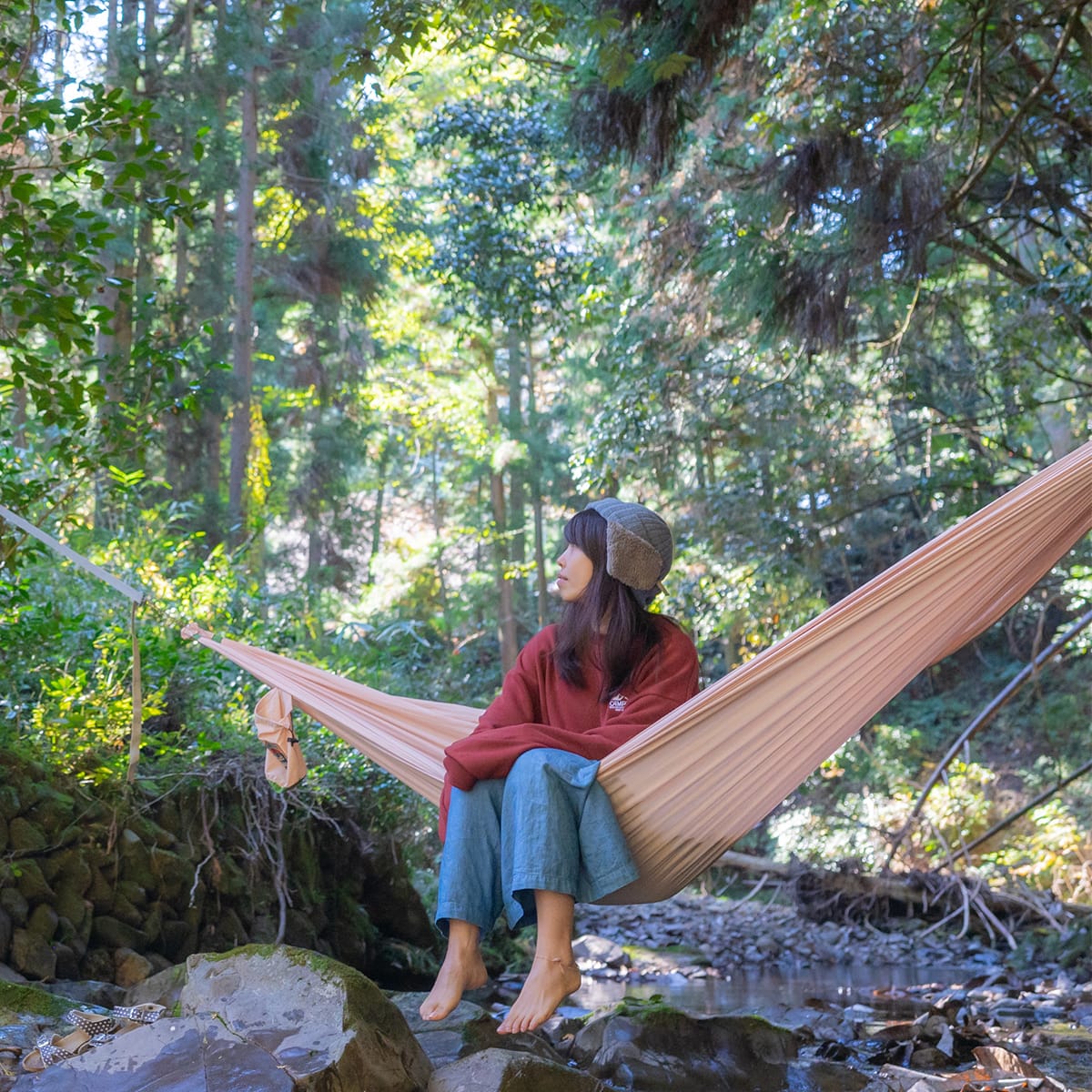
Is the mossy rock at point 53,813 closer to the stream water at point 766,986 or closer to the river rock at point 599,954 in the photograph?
the stream water at point 766,986

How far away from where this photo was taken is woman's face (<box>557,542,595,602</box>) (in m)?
2.14

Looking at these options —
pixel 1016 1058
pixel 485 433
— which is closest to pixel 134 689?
pixel 1016 1058

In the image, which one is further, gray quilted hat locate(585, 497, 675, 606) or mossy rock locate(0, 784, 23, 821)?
mossy rock locate(0, 784, 23, 821)

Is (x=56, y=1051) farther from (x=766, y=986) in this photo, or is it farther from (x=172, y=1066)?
(x=766, y=986)

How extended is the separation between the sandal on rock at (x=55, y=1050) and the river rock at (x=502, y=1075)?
Result: 0.51 metres

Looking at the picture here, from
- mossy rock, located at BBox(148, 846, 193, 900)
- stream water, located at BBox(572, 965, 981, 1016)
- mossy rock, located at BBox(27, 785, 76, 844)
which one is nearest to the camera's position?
mossy rock, located at BBox(27, 785, 76, 844)

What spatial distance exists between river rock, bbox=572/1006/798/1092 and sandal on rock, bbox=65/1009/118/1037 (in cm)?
103

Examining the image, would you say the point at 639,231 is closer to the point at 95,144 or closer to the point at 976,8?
the point at 95,144

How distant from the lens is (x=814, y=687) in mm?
1932

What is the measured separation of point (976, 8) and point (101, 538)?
3.30 metres

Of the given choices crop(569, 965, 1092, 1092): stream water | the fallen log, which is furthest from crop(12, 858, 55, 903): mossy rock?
the fallen log

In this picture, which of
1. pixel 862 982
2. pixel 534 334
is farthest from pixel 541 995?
pixel 534 334

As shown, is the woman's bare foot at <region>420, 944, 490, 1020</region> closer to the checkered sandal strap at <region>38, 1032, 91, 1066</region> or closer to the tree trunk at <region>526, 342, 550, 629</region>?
the checkered sandal strap at <region>38, 1032, 91, 1066</region>

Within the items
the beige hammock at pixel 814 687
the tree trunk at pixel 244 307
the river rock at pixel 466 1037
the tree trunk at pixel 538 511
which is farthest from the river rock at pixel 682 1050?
the tree trunk at pixel 538 511
